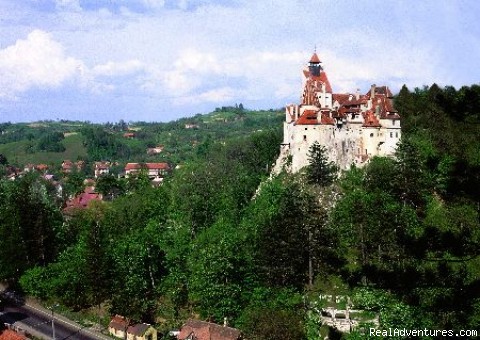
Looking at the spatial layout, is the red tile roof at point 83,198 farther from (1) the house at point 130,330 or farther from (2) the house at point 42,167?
(2) the house at point 42,167

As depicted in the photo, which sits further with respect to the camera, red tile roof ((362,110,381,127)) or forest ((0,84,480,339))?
red tile roof ((362,110,381,127))

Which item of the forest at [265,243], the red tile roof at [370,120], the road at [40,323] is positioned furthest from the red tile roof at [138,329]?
the red tile roof at [370,120]

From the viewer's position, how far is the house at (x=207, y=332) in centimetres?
4262

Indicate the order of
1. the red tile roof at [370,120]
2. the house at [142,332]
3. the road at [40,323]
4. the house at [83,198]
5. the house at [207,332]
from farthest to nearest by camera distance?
the house at [83,198] → the red tile roof at [370,120] → the road at [40,323] → the house at [142,332] → the house at [207,332]

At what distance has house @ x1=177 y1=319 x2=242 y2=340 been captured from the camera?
140 ft

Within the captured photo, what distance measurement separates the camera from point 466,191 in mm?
20781

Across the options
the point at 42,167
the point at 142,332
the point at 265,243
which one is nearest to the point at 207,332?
the point at 142,332

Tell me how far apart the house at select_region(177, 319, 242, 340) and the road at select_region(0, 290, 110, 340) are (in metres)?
8.62

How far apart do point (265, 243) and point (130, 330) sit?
13669mm

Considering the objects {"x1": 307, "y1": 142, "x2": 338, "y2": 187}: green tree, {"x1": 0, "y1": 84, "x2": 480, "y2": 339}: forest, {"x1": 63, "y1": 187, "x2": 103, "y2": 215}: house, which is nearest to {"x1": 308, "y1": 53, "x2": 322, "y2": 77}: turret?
{"x1": 0, "y1": 84, "x2": 480, "y2": 339}: forest

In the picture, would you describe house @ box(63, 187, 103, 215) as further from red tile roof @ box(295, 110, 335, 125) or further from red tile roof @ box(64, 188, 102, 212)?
red tile roof @ box(295, 110, 335, 125)

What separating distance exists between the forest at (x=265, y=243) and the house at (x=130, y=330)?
91cm

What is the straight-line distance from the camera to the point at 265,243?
155 feet

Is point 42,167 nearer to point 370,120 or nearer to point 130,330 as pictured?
point 370,120
